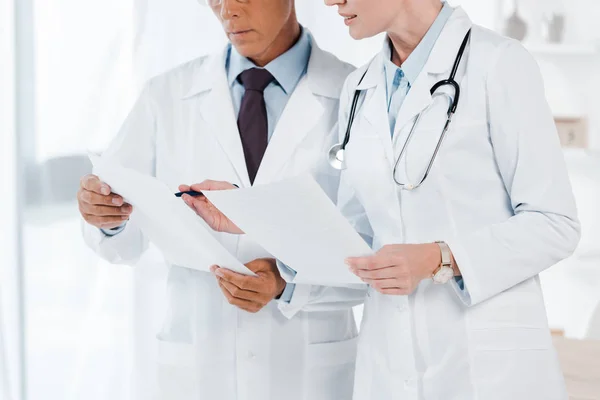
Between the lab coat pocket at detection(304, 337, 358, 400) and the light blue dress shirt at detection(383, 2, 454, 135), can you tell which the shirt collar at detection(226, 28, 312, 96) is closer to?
the light blue dress shirt at detection(383, 2, 454, 135)

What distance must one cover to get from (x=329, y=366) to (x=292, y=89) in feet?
2.05

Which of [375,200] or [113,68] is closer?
[375,200]

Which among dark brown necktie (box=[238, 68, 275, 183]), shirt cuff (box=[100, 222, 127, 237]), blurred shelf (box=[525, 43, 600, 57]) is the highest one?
blurred shelf (box=[525, 43, 600, 57])

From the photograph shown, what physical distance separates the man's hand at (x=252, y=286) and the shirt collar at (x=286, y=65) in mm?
433

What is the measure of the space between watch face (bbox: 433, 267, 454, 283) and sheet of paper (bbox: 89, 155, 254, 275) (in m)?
0.40

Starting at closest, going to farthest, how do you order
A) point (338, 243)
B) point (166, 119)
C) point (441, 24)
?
point (338, 243)
point (441, 24)
point (166, 119)

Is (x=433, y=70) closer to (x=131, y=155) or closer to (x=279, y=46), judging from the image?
(x=279, y=46)

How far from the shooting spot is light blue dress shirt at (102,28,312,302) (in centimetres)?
174

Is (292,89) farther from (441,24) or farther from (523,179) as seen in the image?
(523,179)

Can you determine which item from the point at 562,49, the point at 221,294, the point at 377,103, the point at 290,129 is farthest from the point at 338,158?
the point at 562,49

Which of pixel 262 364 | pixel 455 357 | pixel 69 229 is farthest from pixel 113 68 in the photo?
pixel 455 357

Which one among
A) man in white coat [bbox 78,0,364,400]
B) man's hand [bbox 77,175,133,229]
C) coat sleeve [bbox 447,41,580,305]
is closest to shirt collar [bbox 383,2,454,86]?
coat sleeve [bbox 447,41,580,305]

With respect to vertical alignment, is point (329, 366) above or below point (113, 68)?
below

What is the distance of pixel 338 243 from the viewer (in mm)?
1235
